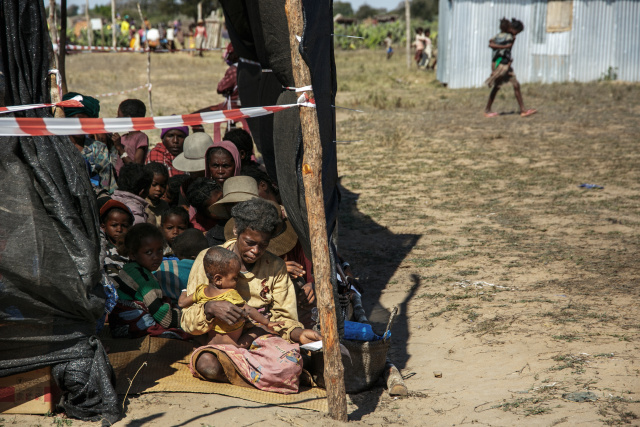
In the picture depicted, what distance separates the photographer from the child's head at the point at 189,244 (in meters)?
4.83

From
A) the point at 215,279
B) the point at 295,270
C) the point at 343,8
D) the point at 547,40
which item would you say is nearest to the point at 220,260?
the point at 215,279

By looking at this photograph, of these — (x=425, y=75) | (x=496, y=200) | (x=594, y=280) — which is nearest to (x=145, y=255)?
(x=594, y=280)

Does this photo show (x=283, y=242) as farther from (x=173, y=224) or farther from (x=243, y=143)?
(x=243, y=143)

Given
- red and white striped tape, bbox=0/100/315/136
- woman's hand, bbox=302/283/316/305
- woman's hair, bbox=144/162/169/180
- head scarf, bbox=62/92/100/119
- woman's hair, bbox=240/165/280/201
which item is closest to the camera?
red and white striped tape, bbox=0/100/315/136

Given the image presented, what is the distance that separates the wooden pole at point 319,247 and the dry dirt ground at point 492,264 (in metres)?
0.21

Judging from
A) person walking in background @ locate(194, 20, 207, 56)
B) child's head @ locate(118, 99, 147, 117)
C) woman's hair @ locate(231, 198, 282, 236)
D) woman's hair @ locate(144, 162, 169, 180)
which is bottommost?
woman's hair @ locate(231, 198, 282, 236)

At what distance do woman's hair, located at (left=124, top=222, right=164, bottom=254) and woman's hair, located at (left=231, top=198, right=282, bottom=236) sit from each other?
0.70 m

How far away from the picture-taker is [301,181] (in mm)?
3828

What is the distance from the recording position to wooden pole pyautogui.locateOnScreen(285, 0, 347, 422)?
3.58m

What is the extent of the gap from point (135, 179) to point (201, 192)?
2.43 ft

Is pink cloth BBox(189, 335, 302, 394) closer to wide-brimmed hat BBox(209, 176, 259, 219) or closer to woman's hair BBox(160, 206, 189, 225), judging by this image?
wide-brimmed hat BBox(209, 176, 259, 219)

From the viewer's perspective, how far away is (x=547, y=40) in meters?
19.1

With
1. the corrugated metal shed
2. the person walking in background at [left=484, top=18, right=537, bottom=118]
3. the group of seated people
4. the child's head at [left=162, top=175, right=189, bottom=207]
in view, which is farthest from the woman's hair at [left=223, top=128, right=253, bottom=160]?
the corrugated metal shed

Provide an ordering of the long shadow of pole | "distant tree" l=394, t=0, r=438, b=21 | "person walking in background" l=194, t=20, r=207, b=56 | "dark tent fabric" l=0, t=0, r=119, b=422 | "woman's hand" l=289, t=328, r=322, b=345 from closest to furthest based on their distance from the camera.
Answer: "dark tent fabric" l=0, t=0, r=119, b=422 < "woman's hand" l=289, t=328, r=322, b=345 < the long shadow of pole < "person walking in background" l=194, t=20, r=207, b=56 < "distant tree" l=394, t=0, r=438, b=21
